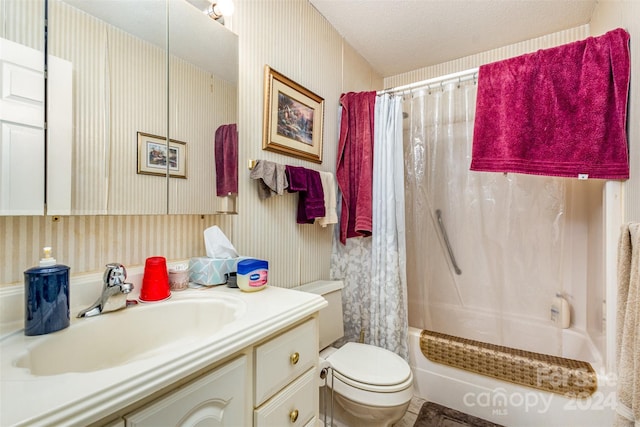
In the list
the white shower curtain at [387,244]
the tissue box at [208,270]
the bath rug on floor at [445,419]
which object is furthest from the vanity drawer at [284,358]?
the bath rug on floor at [445,419]

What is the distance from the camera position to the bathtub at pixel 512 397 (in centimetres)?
127

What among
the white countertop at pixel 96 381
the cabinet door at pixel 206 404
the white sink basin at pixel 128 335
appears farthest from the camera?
the white sink basin at pixel 128 335

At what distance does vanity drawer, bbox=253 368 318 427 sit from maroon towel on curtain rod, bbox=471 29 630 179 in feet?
4.47

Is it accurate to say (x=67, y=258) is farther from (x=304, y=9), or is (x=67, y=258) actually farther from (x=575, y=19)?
(x=575, y=19)

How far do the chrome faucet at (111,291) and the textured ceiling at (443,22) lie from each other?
70.8 inches

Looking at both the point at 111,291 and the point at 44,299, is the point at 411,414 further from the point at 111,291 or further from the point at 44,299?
the point at 44,299

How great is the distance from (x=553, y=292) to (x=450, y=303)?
2.03 ft

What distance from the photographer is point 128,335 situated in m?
0.79

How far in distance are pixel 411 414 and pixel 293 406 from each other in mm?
1090

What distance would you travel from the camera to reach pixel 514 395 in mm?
1445

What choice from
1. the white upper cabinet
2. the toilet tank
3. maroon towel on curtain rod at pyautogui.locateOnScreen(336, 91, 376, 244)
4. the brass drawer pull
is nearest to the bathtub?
the toilet tank

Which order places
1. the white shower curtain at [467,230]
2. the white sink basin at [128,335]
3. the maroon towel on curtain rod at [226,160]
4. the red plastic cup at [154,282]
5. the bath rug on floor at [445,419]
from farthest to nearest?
the white shower curtain at [467,230] < the bath rug on floor at [445,419] < the maroon towel on curtain rod at [226,160] < the red plastic cup at [154,282] < the white sink basin at [128,335]

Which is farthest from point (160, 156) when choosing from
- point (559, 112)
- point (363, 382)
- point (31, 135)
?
point (559, 112)

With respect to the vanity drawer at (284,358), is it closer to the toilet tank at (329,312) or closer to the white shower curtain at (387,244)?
the toilet tank at (329,312)
